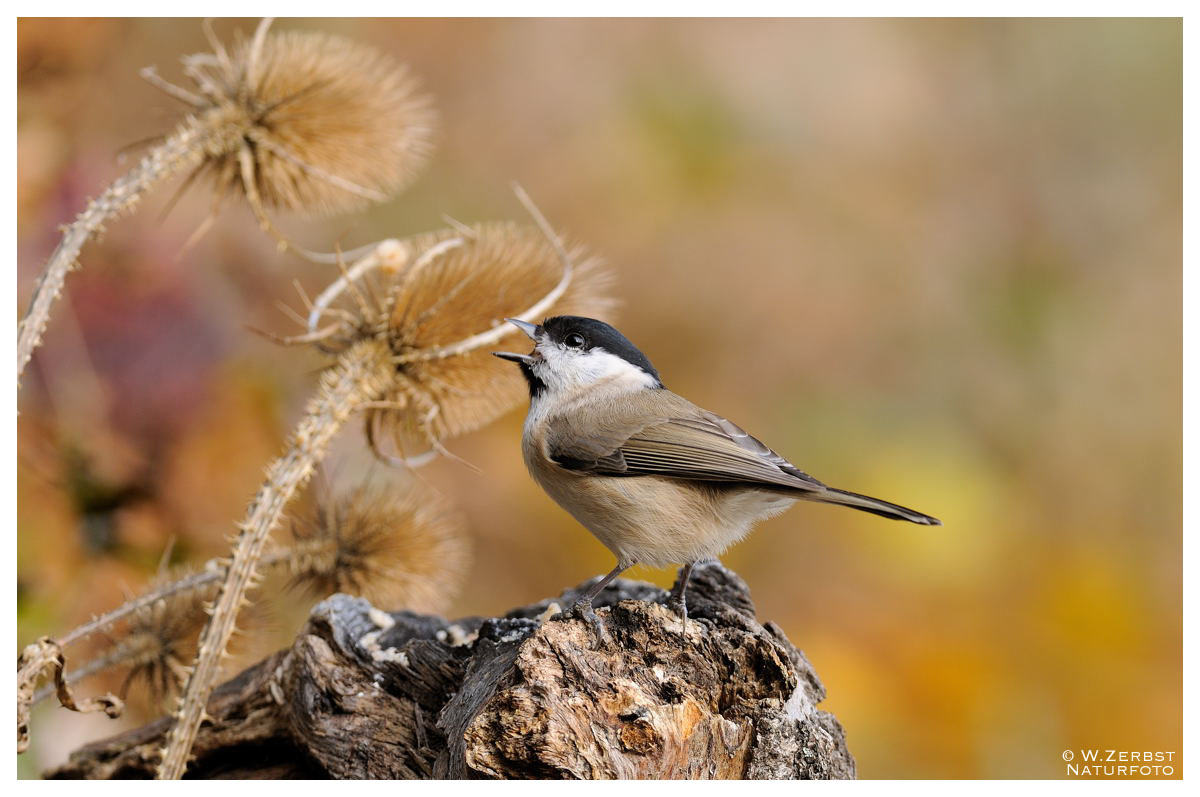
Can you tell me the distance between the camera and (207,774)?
1.61m

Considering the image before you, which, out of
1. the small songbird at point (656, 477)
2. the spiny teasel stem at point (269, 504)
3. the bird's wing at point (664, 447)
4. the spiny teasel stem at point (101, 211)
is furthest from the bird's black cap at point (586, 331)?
the spiny teasel stem at point (101, 211)

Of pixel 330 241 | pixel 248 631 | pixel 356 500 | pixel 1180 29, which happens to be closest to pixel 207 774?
pixel 248 631

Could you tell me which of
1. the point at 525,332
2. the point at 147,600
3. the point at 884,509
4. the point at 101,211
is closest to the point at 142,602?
the point at 147,600

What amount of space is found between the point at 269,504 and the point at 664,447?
556 mm

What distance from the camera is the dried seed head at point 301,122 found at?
1565 mm

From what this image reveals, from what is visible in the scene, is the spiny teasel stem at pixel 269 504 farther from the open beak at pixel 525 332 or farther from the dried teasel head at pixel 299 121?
the dried teasel head at pixel 299 121

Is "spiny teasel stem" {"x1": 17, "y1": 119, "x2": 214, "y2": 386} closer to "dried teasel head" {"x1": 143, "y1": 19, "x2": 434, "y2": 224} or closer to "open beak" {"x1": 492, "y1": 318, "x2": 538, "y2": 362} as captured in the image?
"dried teasel head" {"x1": 143, "y1": 19, "x2": 434, "y2": 224}

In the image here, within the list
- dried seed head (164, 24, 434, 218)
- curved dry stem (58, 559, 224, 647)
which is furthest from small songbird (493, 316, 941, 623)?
curved dry stem (58, 559, 224, 647)

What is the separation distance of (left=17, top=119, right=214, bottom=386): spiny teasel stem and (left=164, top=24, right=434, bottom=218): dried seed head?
34mm

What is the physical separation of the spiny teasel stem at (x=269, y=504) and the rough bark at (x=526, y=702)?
16 centimetres

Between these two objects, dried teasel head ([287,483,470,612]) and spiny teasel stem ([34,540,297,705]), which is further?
dried teasel head ([287,483,470,612])

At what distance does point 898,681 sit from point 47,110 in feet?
7.74

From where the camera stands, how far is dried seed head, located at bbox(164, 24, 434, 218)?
1565 millimetres

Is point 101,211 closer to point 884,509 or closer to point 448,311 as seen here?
point 448,311
